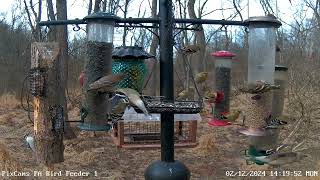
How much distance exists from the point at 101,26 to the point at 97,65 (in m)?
0.33

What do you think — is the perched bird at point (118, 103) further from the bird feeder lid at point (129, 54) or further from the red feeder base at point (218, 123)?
the red feeder base at point (218, 123)

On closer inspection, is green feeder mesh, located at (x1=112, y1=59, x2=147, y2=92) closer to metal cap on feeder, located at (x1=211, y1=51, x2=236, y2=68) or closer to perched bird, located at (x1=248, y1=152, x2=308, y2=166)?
metal cap on feeder, located at (x1=211, y1=51, x2=236, y2=68)

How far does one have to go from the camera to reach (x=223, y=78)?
14.6ft

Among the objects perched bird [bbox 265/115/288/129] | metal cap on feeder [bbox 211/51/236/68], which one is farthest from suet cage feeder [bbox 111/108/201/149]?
perched bird [bbox 265/115/288/129]

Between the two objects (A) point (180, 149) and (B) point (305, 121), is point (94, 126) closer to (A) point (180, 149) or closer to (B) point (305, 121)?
(A) point (180, 149)

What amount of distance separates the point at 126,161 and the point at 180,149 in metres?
1.48

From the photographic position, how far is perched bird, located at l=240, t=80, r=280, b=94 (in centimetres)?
321

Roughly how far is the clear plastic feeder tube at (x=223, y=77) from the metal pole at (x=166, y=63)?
4.40 feet

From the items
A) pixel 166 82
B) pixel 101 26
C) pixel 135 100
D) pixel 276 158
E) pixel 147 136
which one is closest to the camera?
pixel 135 100

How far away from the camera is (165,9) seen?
9.85 ft

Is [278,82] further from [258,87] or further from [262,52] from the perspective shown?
[258,87]

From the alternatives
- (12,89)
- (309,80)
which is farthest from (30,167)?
(12,89)

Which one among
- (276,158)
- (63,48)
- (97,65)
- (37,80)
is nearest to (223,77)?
(276,158)

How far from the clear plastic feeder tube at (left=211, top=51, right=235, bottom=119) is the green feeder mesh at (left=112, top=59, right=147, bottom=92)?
86 centimetres
